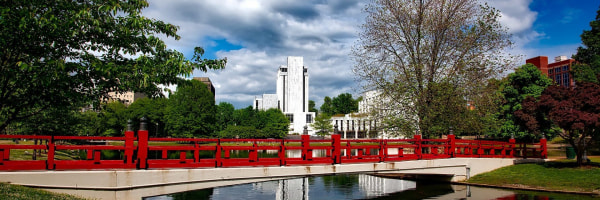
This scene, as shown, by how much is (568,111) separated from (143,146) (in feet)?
63.0

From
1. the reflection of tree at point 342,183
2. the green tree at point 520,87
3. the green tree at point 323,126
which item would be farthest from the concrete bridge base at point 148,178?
the green tree at point 323,126

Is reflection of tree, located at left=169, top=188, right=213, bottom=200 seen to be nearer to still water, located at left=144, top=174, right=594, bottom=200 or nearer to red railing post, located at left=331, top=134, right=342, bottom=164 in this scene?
still water, located at left=144, top=174, right=594, bottom=200

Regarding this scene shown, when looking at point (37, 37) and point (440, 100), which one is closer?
point (37, 37)

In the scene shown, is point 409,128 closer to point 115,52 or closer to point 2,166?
point 115,52

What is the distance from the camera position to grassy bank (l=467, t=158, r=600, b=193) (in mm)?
19422

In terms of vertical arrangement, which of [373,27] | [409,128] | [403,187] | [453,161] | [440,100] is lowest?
[403,187]

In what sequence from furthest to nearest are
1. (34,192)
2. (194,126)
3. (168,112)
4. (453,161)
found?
1. (168,112)
2. (194,126)
3. (453,161)
4. (34,192)

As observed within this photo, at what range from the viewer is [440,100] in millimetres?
23375

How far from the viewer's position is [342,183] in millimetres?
25125

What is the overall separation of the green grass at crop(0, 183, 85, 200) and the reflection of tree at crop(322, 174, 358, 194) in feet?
46.3

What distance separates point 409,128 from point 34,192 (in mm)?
19882

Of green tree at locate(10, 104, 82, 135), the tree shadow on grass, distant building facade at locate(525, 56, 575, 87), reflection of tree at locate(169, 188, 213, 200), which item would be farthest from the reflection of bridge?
distant building facade at locate(525, 56, 575, 87)

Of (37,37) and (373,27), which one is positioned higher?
(373,27)

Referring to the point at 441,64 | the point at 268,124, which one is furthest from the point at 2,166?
the point at 268,124
